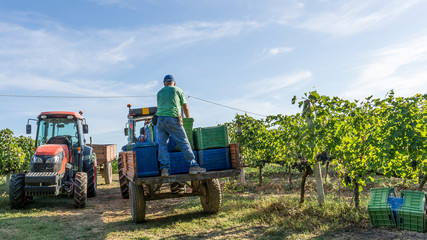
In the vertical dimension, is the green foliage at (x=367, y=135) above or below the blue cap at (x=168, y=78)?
below

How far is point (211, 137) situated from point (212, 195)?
4.49 ft

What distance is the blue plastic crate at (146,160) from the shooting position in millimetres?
5926

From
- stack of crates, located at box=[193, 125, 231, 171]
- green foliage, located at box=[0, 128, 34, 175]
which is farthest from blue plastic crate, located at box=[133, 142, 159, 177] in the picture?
green foliage, located at box=[0, 128, 34, 175]

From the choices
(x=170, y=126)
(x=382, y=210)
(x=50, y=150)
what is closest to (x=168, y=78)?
(x=170, y=126)

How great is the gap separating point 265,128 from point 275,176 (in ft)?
10.2

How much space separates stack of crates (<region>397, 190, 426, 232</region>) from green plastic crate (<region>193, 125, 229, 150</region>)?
10.4 feet

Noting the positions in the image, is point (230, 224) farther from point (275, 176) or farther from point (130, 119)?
point (275, 176)

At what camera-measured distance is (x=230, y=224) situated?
609 centimetres

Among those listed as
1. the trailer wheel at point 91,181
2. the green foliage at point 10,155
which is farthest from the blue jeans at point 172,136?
the green foliage at point 10,155

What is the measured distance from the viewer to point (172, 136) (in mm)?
5926

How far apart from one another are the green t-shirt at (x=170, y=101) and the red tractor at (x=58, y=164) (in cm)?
360

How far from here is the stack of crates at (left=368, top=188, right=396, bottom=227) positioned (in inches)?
209

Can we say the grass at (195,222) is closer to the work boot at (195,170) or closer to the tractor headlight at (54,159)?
the work boot at (195,170)

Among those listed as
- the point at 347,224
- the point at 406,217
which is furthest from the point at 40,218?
the point at 406,217
